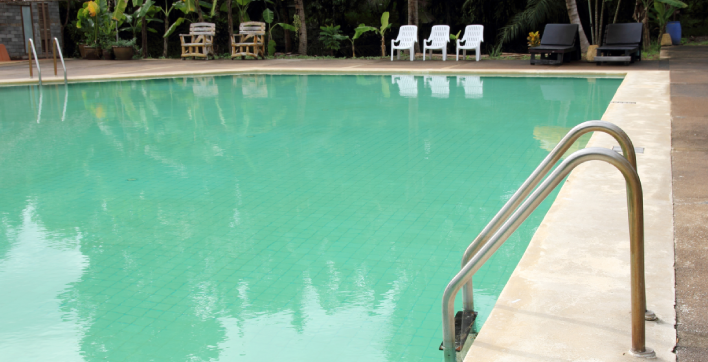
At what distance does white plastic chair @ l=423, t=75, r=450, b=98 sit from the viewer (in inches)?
420

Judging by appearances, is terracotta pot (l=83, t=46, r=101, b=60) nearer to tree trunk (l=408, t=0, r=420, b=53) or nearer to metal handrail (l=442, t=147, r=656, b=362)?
tree trunk (l=408, t=0, r=420, b=53)

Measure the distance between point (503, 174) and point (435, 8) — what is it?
46.9 ft

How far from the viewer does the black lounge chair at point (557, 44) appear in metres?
13.5

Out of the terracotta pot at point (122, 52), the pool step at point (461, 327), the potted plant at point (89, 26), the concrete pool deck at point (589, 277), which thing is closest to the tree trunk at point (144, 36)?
the terracotta pot at point (122, 52)

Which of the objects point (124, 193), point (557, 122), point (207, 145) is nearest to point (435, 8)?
point (557, 122)

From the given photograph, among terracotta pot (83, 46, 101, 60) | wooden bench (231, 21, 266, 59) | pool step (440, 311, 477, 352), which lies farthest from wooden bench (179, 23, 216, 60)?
pool step (440, 311, 477, 352)

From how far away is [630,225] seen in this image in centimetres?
203

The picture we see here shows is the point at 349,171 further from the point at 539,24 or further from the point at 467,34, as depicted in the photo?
the point at 539,24

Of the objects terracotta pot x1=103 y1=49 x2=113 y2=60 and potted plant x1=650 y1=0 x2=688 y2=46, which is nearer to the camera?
potted plant x1=650 y1=0 x2=688 y2=46

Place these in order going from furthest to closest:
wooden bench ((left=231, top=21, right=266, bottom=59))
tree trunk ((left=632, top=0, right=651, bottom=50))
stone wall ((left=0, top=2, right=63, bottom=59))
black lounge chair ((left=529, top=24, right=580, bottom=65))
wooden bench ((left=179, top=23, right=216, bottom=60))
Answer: stone wall ((left=0, top=2, right=63, bottom=59)) → wooden bench ((left=179, top=23, right=216, bottom=60)) → wooden bench ((left=231, top=21, right=266, bottom=59)) → tree trunk ((left=632, top=0, right=651, bottom=50)) → black lounge chair ((left=529, top=24, right=580, bottom=65))

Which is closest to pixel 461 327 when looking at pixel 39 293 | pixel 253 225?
pixel 253 225

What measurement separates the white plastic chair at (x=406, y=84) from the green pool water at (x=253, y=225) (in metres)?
1.44

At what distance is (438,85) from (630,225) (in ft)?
32.7

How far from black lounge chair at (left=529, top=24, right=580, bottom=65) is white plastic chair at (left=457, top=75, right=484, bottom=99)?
172 cm
